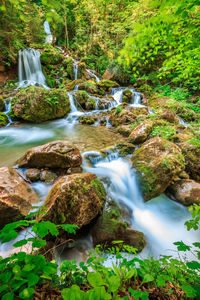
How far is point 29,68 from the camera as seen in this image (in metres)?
12.5

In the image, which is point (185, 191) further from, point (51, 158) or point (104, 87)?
point (104, 87)

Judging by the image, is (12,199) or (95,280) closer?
(95,280)

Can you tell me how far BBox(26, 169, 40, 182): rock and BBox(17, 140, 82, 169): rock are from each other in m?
0.18

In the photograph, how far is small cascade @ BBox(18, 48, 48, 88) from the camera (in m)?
12.3

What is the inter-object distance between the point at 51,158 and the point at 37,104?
16.4 feet

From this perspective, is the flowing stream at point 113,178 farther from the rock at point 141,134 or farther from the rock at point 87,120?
the rock at point 141,134

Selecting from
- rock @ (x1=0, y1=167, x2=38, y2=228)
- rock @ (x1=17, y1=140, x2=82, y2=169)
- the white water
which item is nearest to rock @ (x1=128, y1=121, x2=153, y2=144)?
the white water

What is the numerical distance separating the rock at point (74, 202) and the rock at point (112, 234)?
0.72 ft

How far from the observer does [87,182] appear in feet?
9.17

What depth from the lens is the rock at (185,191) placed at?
337 cm

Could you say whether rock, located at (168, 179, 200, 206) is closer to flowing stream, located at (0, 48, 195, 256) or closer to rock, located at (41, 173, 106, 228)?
flowing stream, located at (0, 48, 195, 256)

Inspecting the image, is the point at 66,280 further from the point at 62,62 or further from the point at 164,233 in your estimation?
the point at 62,62

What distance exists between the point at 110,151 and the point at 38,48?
16.1 meters

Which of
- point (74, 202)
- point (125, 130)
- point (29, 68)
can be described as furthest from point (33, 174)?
point (29, 68)
